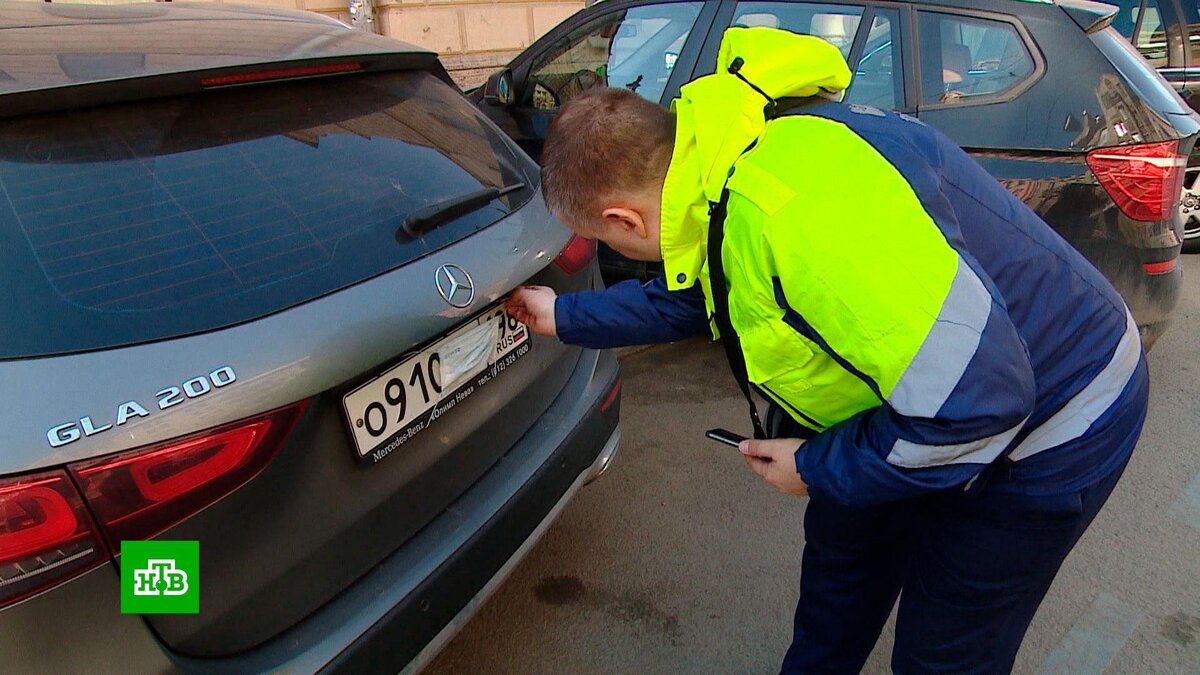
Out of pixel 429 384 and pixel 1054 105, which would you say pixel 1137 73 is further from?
pixel 429 384

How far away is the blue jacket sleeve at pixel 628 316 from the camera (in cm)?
165

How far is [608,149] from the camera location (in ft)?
3.96

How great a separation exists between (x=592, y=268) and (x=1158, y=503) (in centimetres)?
212

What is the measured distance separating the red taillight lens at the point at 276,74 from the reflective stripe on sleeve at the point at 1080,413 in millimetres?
1591

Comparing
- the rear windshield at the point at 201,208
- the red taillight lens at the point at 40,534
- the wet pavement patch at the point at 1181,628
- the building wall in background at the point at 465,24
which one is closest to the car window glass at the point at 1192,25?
the wet pavement patch at the point at 1181,628

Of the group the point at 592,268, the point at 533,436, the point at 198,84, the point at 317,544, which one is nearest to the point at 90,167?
the point at 198,84

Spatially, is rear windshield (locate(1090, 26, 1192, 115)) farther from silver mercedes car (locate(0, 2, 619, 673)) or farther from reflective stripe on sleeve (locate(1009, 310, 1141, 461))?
silver mercedes car (locate(0, 2, 619, 673))

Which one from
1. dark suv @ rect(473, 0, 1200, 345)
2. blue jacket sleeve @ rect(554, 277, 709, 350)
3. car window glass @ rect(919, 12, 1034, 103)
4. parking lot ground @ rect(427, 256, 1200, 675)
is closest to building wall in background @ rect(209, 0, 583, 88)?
dark suv @ rect(473, 0, 1200, 345)

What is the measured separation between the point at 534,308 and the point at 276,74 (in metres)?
0.74

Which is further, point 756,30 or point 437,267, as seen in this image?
point 437,267

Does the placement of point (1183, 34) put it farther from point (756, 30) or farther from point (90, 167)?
point (90, 167)

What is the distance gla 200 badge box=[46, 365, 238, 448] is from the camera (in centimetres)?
111

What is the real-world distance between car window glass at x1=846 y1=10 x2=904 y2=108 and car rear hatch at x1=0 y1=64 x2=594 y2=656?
80.3 inches

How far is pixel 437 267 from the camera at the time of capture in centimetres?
163
